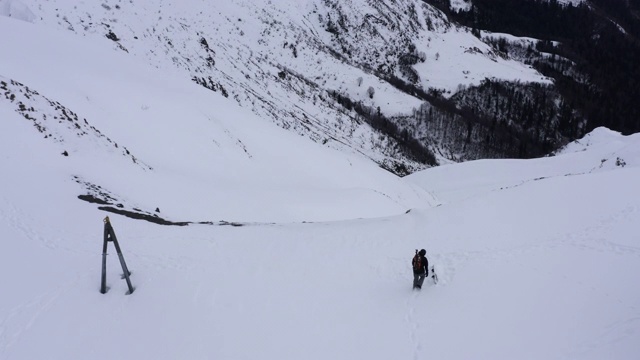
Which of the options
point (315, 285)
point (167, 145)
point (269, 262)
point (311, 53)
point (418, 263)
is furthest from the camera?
point (311, 53)

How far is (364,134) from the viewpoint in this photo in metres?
84.4

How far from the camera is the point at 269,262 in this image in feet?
52.3

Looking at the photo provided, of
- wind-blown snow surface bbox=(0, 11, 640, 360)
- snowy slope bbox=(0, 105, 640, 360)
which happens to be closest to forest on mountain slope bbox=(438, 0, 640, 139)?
wind-blown snow surface bbox=(0, 11, 640, 360)

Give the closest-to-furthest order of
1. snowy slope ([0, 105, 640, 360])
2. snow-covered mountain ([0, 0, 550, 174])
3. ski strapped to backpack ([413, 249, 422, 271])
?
1. snowy slope ([0, 105, 640, 360])
2. ski strapped to backpack ([413, 249, 422, 271])
3. snow-covered mountain ([0, 0, 550, 174])

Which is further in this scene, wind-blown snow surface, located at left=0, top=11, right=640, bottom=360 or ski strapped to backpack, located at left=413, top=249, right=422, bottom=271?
ski strapped to backpack, located at left=413, top=249, right=422, bottom=271

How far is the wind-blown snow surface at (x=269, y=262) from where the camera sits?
11.1 m

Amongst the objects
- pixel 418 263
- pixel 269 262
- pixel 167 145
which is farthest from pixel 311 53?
pixel 418 263

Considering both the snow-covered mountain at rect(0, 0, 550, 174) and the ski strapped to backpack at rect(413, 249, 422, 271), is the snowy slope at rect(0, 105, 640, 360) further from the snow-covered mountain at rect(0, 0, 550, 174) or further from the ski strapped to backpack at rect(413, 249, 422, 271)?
the snow-covered mountain at rect(0, 0, 550, 174)

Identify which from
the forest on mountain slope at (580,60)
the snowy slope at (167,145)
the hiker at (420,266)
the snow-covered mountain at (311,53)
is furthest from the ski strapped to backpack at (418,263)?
the forest on mountain slope at (580,60)

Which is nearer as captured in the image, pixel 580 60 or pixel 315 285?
pixel 315 285

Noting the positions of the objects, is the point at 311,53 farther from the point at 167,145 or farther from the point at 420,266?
the point at 420,266

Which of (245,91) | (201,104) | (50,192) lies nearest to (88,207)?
(50,192)

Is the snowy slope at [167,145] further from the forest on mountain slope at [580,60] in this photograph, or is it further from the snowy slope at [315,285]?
the forest on mountain slope at [580,60]

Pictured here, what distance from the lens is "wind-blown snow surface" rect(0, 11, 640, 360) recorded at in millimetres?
11125
